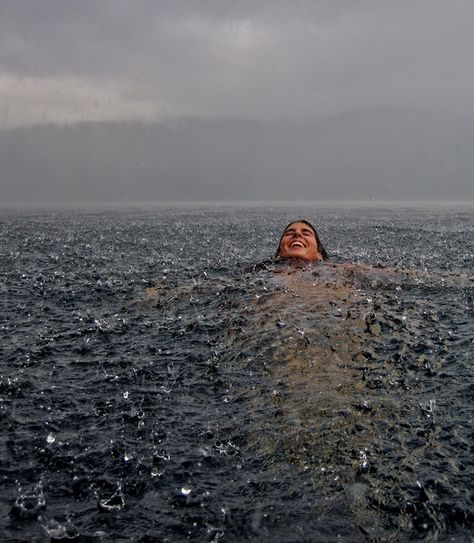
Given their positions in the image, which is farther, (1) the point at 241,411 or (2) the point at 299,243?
(2) the point at 299,243

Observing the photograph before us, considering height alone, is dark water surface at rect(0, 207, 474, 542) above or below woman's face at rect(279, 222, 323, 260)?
below

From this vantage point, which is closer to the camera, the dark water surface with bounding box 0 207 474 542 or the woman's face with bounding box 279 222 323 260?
the dark water surface with bounding box 0 207 474 542

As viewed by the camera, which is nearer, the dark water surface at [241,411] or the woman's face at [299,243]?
the dark water surface at [241,411]

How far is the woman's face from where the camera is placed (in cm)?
1705

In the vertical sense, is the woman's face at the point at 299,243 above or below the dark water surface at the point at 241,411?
above

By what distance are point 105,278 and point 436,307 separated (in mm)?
10191

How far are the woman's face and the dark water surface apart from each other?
1894mm

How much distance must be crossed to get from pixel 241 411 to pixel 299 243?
1059 cm

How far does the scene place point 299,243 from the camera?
17.1m

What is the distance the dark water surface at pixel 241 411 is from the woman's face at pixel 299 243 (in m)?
1.89

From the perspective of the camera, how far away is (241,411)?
7059 mm

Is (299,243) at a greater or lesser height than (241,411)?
greater

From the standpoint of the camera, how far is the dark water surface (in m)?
4.81

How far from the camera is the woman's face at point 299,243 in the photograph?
1705 centimetres
